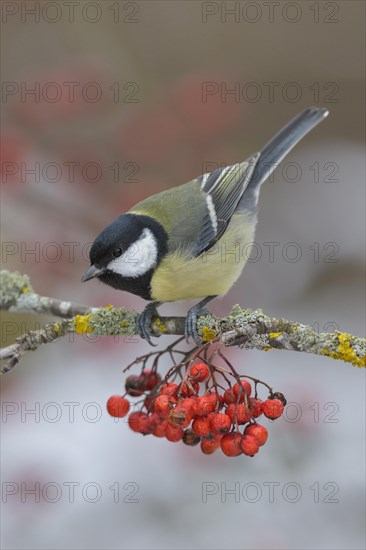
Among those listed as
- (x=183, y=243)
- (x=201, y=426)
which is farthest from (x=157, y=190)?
(x=201, y=426)

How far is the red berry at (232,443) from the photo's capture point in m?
1.26

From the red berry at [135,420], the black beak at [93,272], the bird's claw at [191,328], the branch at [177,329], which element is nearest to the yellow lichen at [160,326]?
the branch at [177,329]

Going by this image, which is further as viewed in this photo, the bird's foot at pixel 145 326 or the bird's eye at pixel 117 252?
the bird's eye at pixel 117 252

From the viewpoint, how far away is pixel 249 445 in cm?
125

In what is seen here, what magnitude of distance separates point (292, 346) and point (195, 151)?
1.74 metres

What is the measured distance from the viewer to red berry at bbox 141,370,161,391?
1.49m

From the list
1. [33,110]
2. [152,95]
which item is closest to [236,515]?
[33,110]

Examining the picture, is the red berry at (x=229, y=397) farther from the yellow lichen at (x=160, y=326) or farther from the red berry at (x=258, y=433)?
the yellow lichen at (x=160, y=326)

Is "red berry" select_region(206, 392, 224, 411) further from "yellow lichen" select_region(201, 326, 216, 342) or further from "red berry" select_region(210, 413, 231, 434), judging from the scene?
"yellow lichen" select_region(201, 326, 216, 342)

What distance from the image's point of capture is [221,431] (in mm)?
1259

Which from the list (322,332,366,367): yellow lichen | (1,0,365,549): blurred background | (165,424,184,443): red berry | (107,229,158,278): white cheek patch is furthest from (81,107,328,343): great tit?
(1,0,365,549): blurred background

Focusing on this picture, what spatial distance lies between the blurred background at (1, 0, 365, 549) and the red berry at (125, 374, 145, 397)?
0.87m

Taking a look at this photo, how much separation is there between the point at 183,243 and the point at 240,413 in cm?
72

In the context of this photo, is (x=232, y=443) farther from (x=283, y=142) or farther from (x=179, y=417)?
(x=283, y=142)
